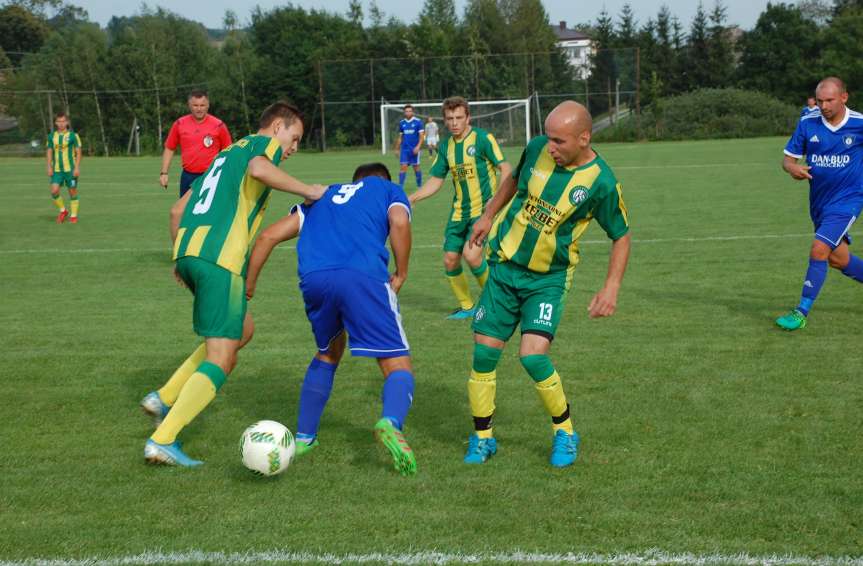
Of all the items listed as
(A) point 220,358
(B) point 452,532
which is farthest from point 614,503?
(A) point 220,358

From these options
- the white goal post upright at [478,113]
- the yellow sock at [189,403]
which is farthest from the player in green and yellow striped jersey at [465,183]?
the white goal post upright at [478,113]

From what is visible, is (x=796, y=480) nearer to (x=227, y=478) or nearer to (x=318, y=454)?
(x=318, y=454)

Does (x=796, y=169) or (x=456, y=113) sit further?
(x=456, y=113)

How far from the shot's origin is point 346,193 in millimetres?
5105

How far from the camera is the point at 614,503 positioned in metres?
4.46

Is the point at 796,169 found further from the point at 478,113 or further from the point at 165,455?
the point at 478,113

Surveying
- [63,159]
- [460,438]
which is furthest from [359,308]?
[63,159]

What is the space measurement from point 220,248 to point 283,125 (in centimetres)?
79

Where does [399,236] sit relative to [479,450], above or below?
above

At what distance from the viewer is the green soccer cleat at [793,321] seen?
8289mm

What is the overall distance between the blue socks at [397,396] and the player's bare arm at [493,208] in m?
0.89

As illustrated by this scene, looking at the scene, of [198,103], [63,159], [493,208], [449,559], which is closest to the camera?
[449,559]

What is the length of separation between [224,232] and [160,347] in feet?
11.0

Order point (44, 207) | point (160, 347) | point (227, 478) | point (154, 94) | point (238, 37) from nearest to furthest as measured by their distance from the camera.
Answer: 1. point (227, 478)
2. point (160, 347)
3. point (44, 207)
4. point (154, 94)
5. point (238, 37)
